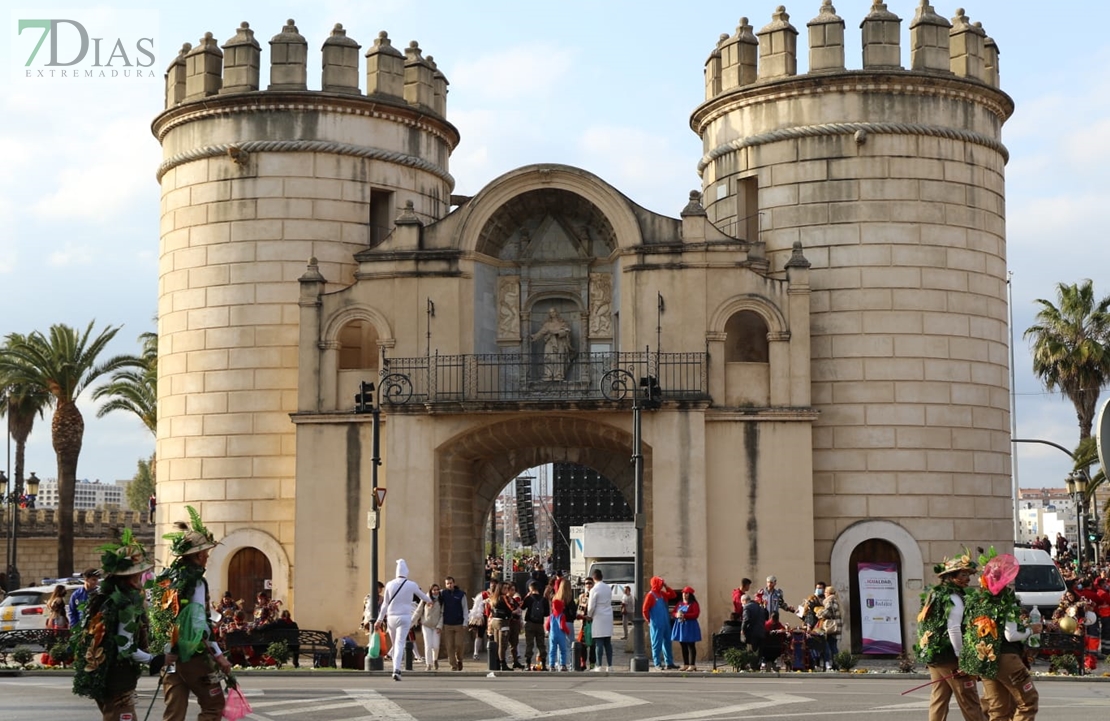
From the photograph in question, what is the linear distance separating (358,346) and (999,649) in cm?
2138

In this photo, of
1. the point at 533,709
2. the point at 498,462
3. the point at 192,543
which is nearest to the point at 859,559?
the point at 498,462

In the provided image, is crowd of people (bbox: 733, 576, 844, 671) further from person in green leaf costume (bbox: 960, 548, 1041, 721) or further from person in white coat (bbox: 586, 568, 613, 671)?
person in green leaf costume (bbox: 960, 548, 1041, 721)

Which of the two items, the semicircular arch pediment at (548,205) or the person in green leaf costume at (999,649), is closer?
Answer: the person in green leaf costume at (999,649)

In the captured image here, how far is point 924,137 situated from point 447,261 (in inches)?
405

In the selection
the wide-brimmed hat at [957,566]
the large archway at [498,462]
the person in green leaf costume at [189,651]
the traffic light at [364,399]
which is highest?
the traffic light at [364,399]

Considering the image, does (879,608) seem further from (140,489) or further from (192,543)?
(140,489)

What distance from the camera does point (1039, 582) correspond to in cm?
3288

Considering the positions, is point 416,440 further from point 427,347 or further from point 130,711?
point 130,711

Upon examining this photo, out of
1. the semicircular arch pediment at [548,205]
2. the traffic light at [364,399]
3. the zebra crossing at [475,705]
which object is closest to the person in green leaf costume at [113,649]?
the zebra crossing at [475,705]

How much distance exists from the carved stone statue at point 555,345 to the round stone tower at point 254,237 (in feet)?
14.9

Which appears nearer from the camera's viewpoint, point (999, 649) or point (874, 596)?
point (999, 649)

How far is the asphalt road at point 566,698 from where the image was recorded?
1709 centimetres

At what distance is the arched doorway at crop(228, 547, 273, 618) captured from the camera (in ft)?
106

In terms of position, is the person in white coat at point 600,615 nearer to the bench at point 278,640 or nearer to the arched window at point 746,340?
the bench at point 278,640
